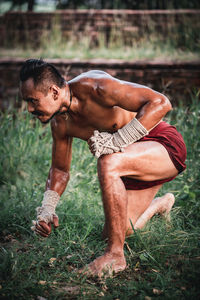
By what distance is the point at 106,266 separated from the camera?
1973mm

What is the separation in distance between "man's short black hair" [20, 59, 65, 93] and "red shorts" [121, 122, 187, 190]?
784 millimetres

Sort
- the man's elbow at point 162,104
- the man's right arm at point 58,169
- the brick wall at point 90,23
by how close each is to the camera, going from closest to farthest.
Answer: the man's elbow at point 162,104 < the man's right arm at point 58,169 < the brick wall at point 90,23

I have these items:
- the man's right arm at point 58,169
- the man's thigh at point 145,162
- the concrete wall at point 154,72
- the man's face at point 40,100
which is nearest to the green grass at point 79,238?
the man's right arm at point 58,169

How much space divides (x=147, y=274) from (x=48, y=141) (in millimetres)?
2267

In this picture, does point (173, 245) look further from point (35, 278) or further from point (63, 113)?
point (63, 113)

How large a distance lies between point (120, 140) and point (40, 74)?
0.71 m

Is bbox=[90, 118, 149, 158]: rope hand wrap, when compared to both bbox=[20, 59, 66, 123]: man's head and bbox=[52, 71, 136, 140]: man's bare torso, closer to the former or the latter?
bbox=[52, 71, 136, 140]: man's bare torso

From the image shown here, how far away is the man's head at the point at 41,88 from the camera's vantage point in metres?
2.16

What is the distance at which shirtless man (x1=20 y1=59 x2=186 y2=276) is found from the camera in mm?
2021

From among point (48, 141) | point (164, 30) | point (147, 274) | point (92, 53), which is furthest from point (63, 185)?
point (164, 30)

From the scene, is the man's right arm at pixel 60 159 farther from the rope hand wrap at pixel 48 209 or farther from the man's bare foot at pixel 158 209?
the man's bare foot at pixel 158 209

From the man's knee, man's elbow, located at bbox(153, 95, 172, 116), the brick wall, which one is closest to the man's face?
the man's knee

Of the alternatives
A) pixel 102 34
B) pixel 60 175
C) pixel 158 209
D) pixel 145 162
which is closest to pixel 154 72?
pixel 102 34

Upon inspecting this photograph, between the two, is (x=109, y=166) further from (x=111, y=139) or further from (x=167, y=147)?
(x=167, y=147)
